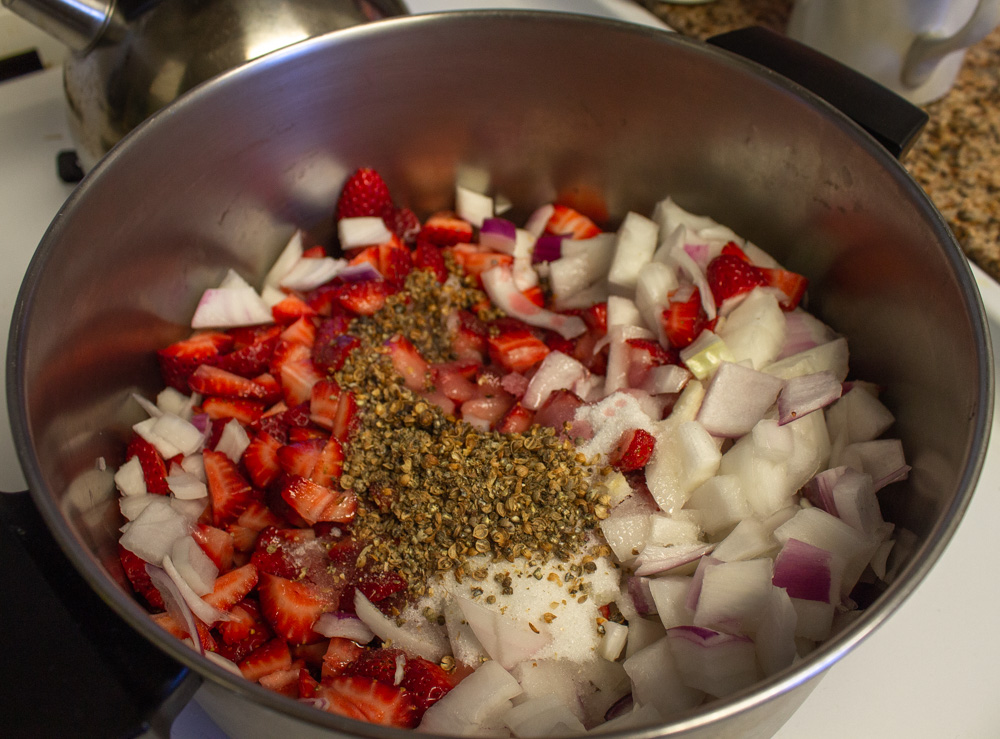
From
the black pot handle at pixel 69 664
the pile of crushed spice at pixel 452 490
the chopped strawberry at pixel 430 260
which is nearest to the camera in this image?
the black pot handle at pixel 69 664

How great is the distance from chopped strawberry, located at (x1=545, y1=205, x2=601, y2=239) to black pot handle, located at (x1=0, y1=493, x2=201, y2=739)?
87 centimetres

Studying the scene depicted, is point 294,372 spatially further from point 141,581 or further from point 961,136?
point 961,136

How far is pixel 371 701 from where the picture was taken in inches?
32.2

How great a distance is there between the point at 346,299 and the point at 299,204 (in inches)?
7.2

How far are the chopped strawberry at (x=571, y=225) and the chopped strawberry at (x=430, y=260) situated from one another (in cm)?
20

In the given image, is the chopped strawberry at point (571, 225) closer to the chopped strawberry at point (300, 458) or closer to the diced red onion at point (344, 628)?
the chopped strawberry at point (300, 458)

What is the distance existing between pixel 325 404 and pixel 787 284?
694 mm

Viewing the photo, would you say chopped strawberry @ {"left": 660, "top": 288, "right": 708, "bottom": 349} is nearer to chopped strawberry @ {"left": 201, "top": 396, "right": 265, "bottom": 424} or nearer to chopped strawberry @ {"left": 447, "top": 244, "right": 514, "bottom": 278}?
chopped strawberry @ {"left": 447, "top": 244, "right": 514, "bottom": 278}

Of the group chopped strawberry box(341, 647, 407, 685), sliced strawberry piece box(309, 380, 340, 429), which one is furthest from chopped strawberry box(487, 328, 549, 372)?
chopped strawberry box(341, 647, 407, 685)

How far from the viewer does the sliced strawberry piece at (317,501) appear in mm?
980

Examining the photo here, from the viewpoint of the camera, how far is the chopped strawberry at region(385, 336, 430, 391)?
3.74 ft

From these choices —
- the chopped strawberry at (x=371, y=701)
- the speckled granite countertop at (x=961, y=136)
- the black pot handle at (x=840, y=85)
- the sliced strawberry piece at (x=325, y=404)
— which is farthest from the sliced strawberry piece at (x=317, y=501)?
the speckled granite countertop at (x=961, y=136)

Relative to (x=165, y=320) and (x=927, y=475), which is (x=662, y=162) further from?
(x=165, y=320)

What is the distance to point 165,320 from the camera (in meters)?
1.13
